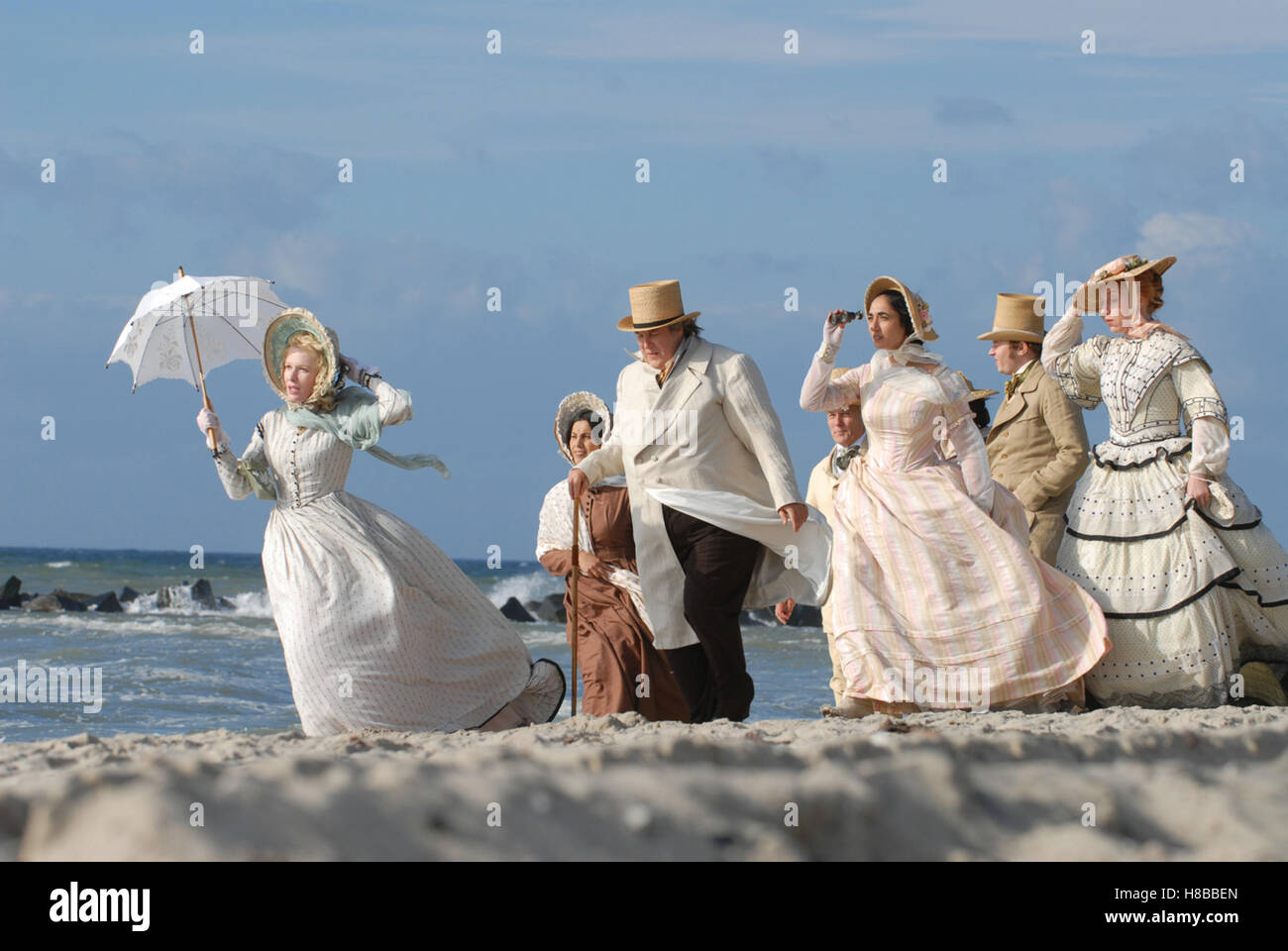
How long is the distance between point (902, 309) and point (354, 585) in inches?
98.8

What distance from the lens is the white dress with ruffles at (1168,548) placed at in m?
6.77

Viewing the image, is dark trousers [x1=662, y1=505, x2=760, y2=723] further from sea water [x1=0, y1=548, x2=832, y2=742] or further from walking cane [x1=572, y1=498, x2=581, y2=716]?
sea water [x1=0, y1=548, x2=832, y2=742]

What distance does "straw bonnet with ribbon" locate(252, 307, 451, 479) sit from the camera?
696 centimetres

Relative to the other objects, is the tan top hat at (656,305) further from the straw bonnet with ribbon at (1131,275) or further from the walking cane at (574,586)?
the straw bonnet with ribbon at (1131,275)

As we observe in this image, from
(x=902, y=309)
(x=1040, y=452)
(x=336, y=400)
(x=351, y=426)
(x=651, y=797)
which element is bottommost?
(x=651, y=797)

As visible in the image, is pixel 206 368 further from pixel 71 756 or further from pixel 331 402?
pixel 71 756

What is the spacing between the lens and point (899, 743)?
4.45 metres

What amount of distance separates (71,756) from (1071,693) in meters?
3.97

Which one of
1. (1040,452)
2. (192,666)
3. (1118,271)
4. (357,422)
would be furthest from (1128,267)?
(192,666)

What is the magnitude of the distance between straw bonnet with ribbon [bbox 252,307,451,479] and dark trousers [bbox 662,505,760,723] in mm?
1207

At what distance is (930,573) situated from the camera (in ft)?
21.4

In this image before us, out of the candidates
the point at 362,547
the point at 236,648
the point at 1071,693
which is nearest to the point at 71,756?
the point at 362,547

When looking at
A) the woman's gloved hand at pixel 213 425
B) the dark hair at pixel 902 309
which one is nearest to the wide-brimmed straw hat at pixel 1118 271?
the dark hair at pixel 902 309

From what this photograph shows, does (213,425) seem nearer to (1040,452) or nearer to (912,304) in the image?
(912,304)
